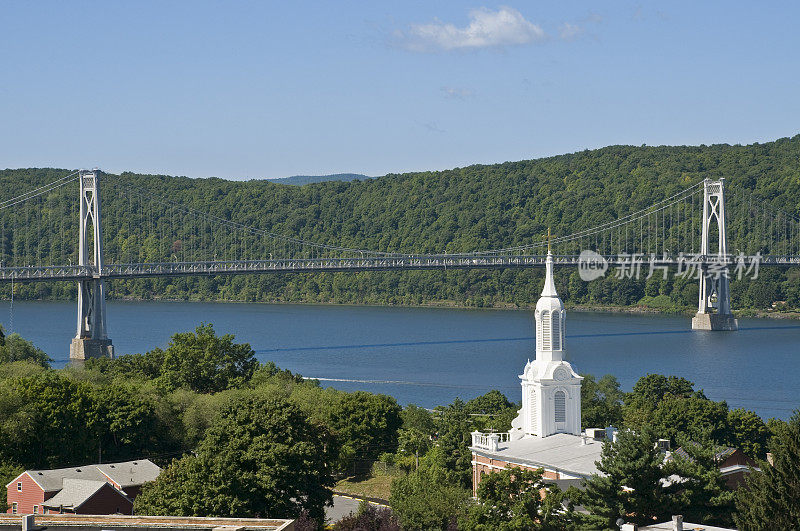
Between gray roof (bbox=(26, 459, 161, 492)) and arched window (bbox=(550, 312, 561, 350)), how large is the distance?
7.76 m

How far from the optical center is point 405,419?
3250cm

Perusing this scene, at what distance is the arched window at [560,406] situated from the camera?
23.6 m

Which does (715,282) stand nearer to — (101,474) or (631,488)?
(101,474)

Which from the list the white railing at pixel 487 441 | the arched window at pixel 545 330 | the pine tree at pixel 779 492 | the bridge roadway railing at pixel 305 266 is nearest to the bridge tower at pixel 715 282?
the bridge roadway railing at pixel 305 266

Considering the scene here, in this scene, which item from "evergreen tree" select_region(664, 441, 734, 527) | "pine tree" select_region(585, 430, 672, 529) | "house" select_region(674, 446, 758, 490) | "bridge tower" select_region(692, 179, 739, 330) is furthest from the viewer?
"bridge tower" select_region(692, 179, 739, 330)

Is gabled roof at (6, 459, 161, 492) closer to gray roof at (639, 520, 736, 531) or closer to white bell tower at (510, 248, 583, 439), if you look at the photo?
white bell tower at (510, 248, 583, 439)

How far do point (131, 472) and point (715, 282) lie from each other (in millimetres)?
62808

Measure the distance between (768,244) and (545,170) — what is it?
3051 centimetres

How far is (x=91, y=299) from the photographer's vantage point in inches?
2584

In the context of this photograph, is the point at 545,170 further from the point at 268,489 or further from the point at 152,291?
A: the point at 268,489

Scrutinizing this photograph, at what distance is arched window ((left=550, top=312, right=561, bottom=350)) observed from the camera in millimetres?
23828

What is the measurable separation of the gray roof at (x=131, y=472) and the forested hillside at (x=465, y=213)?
68049 millimetres

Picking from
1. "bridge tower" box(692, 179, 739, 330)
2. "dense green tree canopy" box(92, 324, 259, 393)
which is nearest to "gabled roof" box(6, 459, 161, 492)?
"dense green tree canopy" box(92, 324, 259, 393)

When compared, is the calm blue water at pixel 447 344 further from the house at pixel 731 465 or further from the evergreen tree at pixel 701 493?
the evergreen tree at pixel 701 493
